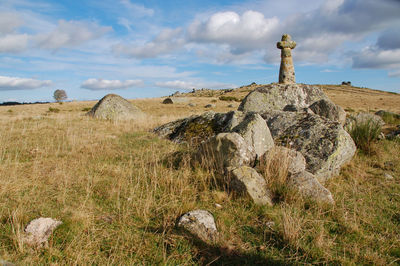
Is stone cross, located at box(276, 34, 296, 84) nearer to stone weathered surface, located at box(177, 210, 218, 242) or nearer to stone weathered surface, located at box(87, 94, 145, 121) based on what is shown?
stone weathered surface, located at box(87, 94, 145, 121)

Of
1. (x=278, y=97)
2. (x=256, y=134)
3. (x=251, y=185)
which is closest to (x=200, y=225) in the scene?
(x=251, y=185)

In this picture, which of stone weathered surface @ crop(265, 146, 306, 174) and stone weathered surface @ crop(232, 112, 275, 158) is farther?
stone weathered surface @ crop(232, 112, 275, 158)

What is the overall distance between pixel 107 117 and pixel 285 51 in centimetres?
1207

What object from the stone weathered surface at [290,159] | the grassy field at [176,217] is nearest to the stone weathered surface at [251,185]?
the grassy field at [176,217]

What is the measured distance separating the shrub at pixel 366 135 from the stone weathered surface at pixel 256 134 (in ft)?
12.3

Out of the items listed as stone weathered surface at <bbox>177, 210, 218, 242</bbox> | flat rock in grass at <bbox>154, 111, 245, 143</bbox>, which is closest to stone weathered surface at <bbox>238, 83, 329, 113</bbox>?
flat rock in grass at <bbox>154, 111, 245, 143</bbox>

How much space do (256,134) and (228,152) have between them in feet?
3.25

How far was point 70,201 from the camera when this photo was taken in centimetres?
430

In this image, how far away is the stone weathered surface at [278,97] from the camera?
11.9 metres

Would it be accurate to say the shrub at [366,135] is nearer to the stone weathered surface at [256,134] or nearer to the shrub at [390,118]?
the stone weathered surface at [256,134]

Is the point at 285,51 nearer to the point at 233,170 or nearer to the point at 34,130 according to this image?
the point at 233,170

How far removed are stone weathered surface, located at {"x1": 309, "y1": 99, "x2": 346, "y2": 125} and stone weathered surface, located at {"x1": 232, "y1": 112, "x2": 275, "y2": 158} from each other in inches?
179

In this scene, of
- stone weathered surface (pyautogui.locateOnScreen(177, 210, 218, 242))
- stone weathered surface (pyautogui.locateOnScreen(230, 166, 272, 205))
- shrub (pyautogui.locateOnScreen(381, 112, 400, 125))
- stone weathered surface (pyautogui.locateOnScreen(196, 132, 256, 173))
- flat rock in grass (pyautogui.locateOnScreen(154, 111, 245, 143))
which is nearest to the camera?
stone weathered surface (pyautogui.locateOnScreen(177, 210, 218, 242))

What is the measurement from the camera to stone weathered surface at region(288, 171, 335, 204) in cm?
427
